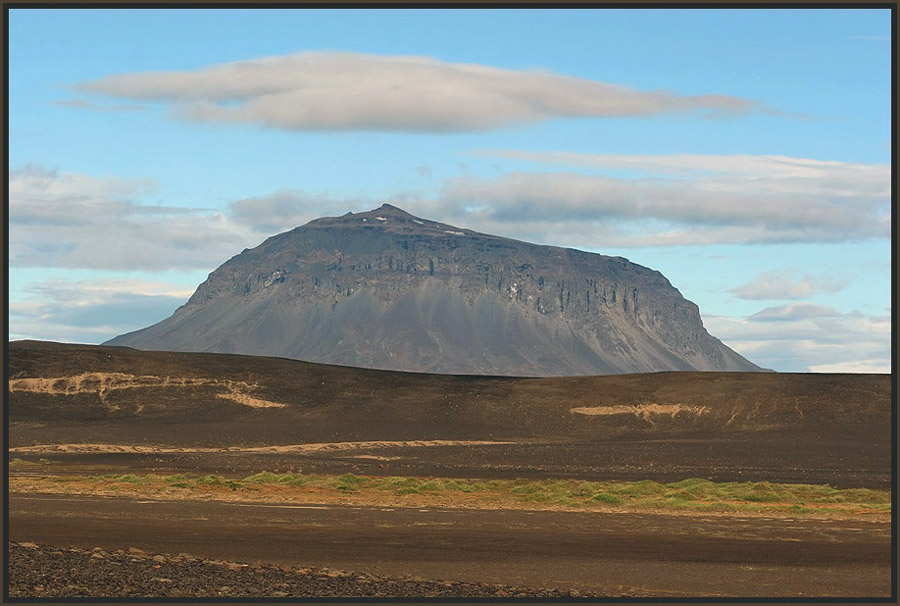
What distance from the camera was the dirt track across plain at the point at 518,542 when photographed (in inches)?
936

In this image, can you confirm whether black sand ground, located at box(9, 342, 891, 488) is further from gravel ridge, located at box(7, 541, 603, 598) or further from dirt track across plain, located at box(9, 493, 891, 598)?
gravel ridge, located at box(7, 541, 603, 598)

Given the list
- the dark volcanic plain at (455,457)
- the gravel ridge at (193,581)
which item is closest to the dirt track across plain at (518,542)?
the dark volcanic plain at (455,457)

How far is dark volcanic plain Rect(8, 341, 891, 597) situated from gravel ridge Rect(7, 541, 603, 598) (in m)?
0.17

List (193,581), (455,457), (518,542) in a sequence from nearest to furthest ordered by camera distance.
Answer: (193,581)
(518,542)
(455,457)

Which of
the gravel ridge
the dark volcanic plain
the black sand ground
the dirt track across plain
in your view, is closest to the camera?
the gravel ridge

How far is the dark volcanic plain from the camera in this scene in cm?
2516

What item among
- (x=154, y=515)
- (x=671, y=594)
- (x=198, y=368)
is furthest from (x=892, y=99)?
(x=198, y=368)

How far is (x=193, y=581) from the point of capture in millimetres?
21531

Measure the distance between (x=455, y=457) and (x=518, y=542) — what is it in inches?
1530

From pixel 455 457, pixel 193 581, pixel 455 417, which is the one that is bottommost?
pixel 455 457

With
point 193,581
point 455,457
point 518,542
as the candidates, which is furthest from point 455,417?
point 193,581

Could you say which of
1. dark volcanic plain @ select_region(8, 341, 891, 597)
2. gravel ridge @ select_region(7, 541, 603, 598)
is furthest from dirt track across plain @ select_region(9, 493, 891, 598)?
gravel ridge @ select_region(7, 541, 603, 598)

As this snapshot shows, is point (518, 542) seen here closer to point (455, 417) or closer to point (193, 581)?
point (193, 581)

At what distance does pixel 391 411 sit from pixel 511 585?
70.8 meters
